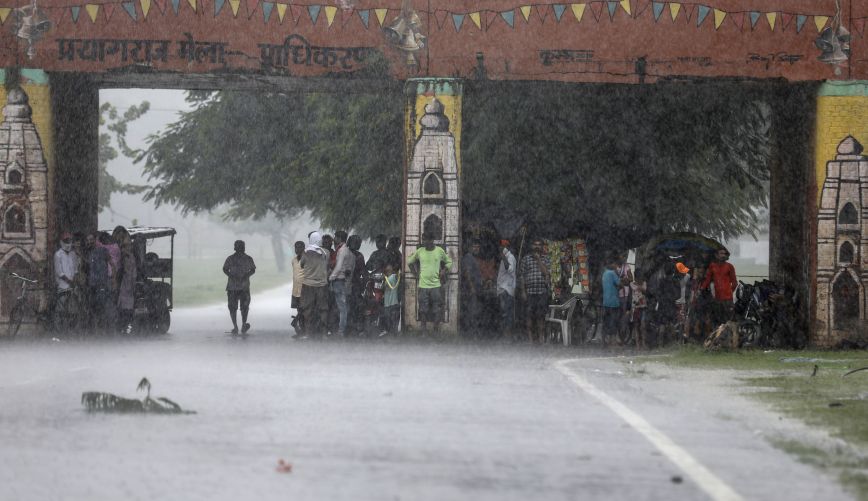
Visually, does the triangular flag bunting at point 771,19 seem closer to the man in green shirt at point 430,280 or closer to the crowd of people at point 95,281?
the man in green shirt at point 430,280

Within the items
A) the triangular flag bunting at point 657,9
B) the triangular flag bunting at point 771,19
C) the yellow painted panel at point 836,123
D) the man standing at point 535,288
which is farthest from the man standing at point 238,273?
the yellow painted panel at point 836,123

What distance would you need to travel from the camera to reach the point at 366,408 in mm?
11969

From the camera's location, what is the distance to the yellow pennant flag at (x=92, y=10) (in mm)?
23281

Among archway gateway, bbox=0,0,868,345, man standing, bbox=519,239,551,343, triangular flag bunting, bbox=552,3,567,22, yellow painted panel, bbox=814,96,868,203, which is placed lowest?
man standing, bbox=519,239,551,343

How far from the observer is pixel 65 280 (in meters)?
22.9

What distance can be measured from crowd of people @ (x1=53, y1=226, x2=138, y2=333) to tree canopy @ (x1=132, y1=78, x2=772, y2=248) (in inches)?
243

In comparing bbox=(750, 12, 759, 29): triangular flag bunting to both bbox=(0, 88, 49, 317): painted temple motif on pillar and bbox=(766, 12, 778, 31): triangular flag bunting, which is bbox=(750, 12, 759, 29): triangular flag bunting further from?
bbox=(0, 88, 49, 317): painted temple motif on pillar

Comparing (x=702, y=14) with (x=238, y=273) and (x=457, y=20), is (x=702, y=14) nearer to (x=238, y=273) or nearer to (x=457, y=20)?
(x=457, y=20)

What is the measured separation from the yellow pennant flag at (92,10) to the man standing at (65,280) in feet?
11.1

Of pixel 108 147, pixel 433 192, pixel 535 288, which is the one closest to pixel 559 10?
pixel 433 192

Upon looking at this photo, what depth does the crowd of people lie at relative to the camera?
22.9 metres

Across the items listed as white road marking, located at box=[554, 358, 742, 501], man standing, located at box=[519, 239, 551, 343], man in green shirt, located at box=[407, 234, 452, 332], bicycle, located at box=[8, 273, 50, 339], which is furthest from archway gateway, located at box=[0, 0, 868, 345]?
white road marking, located at box=[554, 358, 742, 501]

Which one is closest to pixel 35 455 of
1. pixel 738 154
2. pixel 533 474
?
pixel 533 474

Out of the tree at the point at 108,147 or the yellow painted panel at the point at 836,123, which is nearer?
the yellow painted panel at the point at 836,123
